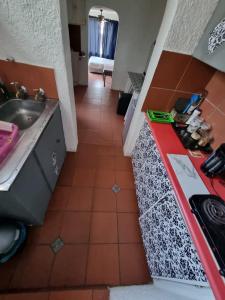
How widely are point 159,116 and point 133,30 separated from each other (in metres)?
2.65

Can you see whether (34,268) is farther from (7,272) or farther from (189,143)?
(189,143)

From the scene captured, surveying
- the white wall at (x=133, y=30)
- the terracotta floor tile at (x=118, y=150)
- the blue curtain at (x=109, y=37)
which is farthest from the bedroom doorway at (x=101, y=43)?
the terracotta floor tile at (x=118, y=150)

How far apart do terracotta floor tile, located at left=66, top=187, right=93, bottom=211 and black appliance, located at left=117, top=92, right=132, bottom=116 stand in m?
1.80

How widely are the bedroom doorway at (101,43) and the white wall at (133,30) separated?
80 centimetres

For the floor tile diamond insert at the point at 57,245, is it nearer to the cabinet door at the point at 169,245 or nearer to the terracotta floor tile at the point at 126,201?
the terracotta floor tile at the point at 126,201

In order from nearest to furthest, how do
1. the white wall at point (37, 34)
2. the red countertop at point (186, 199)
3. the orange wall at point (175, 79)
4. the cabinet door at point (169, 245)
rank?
the red countertop at point (186, 199), the cabinet door at point (169, 245), the white wall at point (37, 34), the orange wall at point (175, 79)

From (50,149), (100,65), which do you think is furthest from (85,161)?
(100,65)

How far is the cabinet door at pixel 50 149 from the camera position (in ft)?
A: 3.77

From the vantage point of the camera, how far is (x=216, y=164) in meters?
0.90

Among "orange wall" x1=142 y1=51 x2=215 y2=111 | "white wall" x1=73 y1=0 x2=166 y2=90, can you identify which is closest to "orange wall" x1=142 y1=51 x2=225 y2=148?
"orange wall" x1=142 y1=51 x2=215 y2=111

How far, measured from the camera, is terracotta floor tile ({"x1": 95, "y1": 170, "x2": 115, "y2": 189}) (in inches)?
66.5

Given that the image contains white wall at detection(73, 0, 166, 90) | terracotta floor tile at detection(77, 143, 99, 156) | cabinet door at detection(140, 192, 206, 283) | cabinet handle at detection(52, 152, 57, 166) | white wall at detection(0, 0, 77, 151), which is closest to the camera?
cabinet door at detection(140, 192, 206, 283)

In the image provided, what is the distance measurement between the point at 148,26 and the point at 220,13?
2.60 meters

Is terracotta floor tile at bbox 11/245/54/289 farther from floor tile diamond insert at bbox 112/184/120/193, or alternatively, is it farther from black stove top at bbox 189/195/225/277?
black stove top at bbox 189/195/225/277
